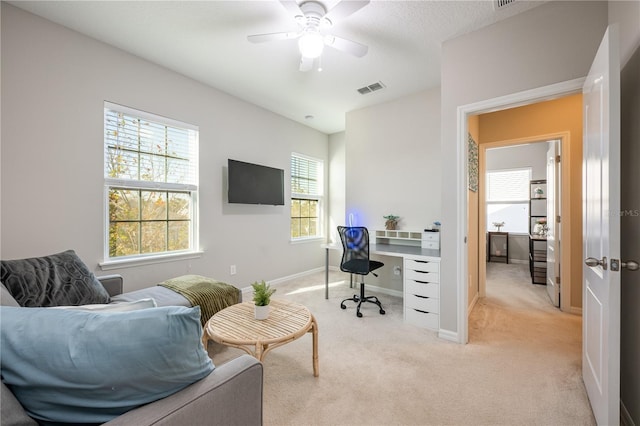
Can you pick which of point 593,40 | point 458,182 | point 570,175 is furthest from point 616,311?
point 570,175

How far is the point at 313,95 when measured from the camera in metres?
3.85

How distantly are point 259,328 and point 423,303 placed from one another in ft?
5.95

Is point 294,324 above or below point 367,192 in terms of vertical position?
below

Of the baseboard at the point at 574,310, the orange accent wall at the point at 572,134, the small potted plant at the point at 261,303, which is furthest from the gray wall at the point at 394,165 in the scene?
the small potted plant at the point at 261,303

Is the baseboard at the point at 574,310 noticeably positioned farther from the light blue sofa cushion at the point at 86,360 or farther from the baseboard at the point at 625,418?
the light blue sofa cushion at the point at 86,360

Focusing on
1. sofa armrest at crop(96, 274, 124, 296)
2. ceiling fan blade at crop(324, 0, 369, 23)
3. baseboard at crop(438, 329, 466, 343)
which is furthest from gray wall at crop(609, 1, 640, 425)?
sofa armrest at crop(96, 274, 124, 296)

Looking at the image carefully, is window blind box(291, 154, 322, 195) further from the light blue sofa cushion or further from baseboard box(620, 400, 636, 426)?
baseboard box(620, 400, 636, 426)

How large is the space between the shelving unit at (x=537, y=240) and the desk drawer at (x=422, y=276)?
2.90 metres

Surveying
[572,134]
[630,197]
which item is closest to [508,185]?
[572,134]

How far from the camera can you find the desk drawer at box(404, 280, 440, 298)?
278cm

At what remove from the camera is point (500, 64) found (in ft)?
7.62

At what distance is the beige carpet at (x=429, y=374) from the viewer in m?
1.61

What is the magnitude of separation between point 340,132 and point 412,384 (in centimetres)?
456

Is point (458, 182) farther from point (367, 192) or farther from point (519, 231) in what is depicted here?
point (519, 231)
